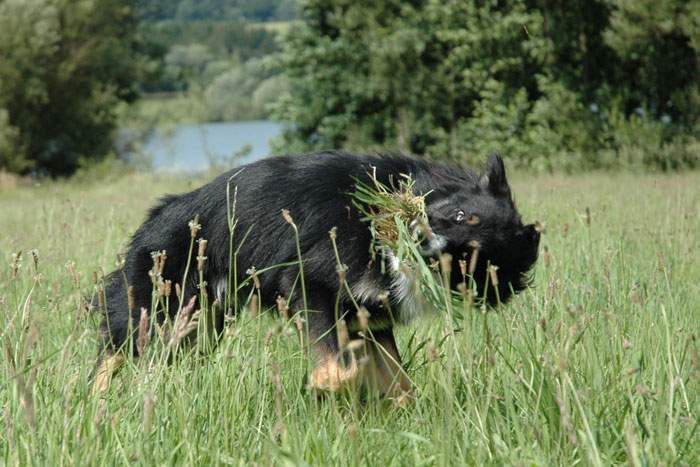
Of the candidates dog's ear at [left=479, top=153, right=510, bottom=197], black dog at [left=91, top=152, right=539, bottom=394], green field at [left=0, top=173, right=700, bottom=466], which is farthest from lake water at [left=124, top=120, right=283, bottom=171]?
green field at [left=0, top=173, right=700, bottom=466]

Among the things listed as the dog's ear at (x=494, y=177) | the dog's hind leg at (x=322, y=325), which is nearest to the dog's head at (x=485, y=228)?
the dog's ear at (x=494, y=177)

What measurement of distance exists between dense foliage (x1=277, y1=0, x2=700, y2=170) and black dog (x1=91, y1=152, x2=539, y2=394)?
38.4 ft

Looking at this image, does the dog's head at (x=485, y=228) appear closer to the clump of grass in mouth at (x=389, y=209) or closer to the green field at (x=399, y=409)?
the clump of grass in mouth at (x=389, y=209)

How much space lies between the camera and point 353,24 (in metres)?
21.0

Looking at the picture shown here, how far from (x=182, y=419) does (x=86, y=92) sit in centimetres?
2475

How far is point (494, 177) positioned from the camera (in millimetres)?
3900

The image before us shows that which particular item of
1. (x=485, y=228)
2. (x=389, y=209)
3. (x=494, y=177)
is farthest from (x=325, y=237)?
(x=494, y=177)

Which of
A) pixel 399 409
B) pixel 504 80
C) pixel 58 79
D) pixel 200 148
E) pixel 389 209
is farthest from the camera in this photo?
pixel 58 79

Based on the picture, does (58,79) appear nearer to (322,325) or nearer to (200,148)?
(200,148)

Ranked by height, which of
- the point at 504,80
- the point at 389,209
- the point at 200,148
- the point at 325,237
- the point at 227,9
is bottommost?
the point at 200,148

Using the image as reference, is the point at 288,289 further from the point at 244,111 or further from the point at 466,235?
the point at 244,111

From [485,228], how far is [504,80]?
Answer: 16.3 meters

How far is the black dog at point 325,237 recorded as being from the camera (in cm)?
376

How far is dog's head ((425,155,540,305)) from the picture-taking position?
3.67 m
